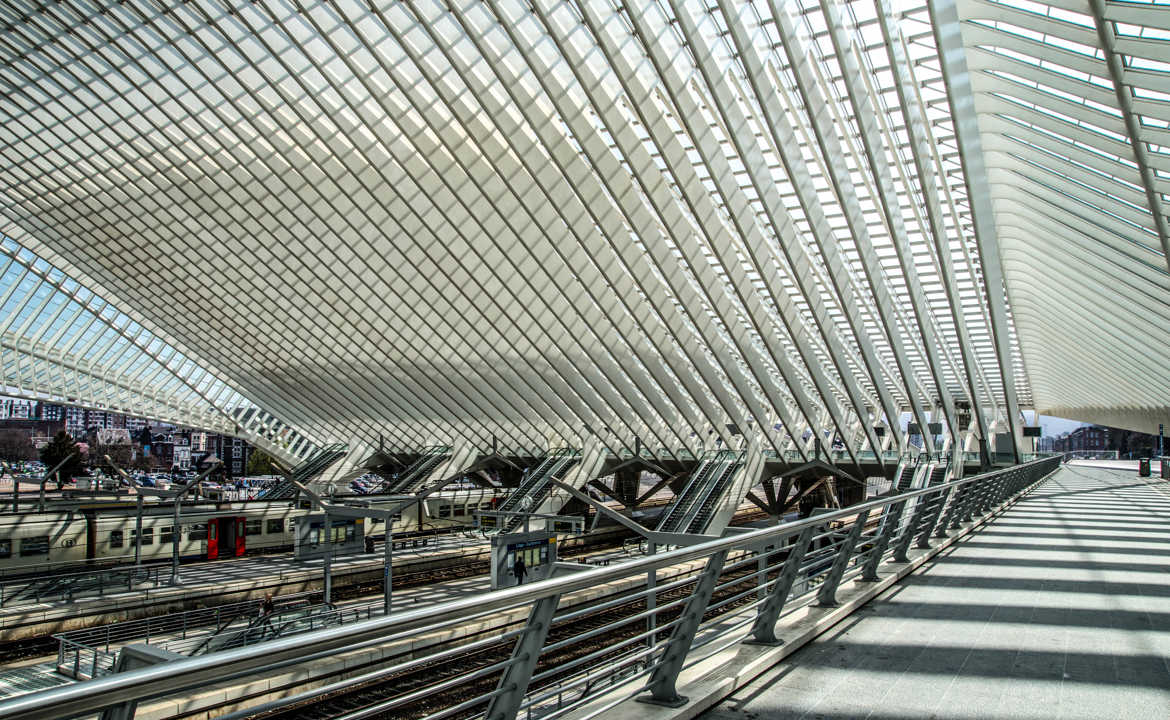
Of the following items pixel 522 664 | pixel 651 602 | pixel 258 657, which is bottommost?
pixel 651 602

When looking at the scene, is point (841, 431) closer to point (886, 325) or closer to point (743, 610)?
point (886, 325)

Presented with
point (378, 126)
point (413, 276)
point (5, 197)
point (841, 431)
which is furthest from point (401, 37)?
point (5, 197)

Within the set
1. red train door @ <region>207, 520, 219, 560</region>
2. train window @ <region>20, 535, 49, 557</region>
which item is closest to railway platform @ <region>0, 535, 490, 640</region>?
red train door @ <region>207, 520, 219, 560</region>

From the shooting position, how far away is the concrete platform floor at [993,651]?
4070mm

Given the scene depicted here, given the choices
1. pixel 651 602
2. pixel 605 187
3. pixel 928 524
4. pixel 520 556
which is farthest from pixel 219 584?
pixel 928 524

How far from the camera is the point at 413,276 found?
104 feet

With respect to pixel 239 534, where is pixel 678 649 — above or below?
above

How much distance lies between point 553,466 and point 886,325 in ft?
73.2

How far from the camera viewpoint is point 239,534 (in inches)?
1283

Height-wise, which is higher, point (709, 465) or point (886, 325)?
point (886, 325)

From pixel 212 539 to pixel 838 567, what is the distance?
98.0 ft

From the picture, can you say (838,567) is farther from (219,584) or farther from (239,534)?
(239,534)

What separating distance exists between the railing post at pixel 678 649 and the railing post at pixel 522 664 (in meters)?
0.99

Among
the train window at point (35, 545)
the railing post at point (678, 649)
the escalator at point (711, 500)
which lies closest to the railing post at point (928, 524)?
the railing post at point (678, 649)
